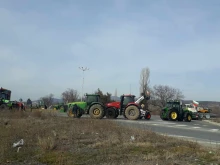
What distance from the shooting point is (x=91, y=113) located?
2827 cm

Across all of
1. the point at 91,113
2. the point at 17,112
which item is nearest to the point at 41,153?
the point at 17,112

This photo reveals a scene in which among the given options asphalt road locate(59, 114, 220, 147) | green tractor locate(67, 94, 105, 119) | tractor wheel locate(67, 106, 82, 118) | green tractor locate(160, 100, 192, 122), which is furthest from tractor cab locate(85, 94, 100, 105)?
green tractor locate(160, 100, 192, 122)

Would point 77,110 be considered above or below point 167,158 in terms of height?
above

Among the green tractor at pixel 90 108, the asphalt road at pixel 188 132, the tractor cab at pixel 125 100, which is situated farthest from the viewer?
the tractor cab at pixel 125 100

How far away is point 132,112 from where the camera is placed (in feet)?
98.2

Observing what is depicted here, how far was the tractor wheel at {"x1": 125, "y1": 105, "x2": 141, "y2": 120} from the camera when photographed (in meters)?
29.6

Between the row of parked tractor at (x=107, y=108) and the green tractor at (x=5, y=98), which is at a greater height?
the green tractor at (x=5, y=98)

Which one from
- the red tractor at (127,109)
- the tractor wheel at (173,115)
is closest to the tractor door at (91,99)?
the red tractor at (127,109)

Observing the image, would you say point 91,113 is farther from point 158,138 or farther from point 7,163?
point 7,163

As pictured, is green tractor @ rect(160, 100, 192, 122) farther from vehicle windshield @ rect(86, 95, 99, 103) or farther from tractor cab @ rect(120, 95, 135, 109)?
vehicle windshield @ rect(86, 95, 99, 103)

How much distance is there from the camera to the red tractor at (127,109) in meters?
29.8

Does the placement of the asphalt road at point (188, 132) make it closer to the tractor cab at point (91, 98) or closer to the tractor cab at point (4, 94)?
the tractor cab at point (91, 98)

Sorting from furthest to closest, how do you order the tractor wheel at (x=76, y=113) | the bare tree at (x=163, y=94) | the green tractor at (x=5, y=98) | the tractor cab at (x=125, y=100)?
the bare tree at (x=163, y=94), the green tractor at (x=5, y=98), the tractor cab at (x=125, y=100), the tractor wheel at (x=76, y=113)

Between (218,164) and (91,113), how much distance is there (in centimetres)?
2052
